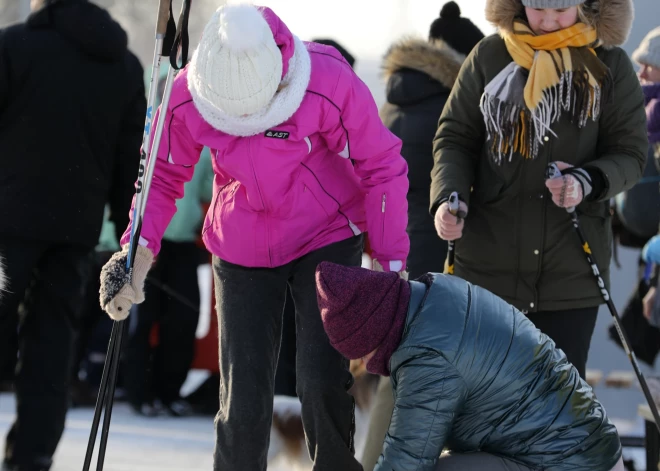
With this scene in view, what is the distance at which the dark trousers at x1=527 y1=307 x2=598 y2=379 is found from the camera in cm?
363

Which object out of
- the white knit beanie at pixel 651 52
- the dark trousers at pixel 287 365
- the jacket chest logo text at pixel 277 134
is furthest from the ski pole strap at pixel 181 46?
the white knit beanie at pixel 651 52

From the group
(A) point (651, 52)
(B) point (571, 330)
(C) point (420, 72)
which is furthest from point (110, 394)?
(A) point (651, 52)

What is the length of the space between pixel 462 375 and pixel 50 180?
2.18 m

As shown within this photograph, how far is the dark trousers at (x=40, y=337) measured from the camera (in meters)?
4.18

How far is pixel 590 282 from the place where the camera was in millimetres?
3641

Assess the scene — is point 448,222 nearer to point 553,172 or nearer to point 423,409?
point 553,172

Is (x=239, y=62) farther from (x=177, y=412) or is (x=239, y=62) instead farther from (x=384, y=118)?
(x=177, y=412)

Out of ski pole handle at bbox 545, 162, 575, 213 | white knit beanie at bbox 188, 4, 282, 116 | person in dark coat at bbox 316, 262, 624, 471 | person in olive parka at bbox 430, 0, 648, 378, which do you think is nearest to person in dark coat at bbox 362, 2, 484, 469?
person in olive parka at bbox 430, 0, 648, 378

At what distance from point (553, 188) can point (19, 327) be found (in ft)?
6.87

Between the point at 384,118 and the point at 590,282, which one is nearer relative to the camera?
the point at 590,282

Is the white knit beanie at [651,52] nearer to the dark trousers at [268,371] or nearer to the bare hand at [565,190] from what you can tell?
the bare hand at [565,190]

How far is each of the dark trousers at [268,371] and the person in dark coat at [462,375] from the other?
26.1 inches

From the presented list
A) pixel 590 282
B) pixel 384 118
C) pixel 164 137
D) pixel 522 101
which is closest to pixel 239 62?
pixel 164 137

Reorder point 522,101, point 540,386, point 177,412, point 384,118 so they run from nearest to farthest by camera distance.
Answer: point 540,386 → point 522,101 → point 384,118 → point 177,412
